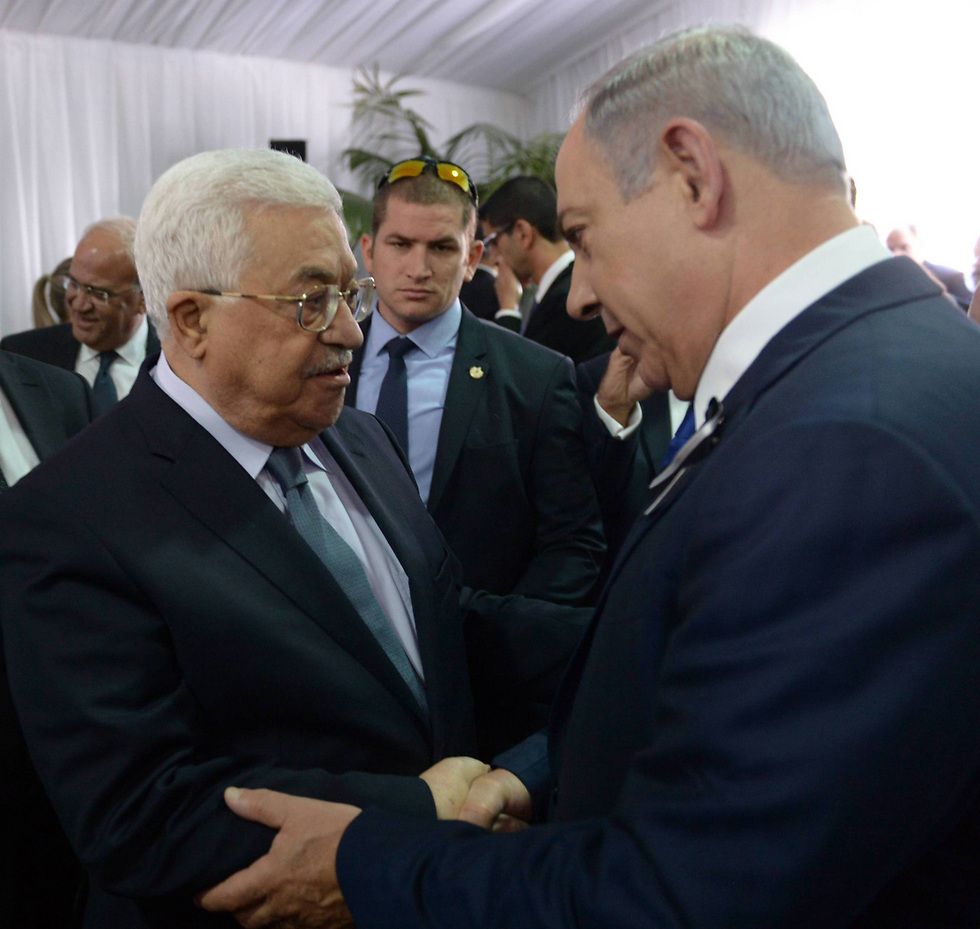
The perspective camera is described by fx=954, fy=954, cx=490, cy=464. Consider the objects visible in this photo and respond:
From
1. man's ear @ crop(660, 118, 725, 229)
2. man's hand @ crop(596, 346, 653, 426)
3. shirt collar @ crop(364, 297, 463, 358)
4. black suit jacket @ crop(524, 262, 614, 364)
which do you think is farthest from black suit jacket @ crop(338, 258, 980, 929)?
black suit jacket @ crop(524, 262, 614, 364)

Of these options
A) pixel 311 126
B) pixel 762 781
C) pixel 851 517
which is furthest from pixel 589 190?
pixel 311 126

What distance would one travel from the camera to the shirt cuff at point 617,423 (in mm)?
2506

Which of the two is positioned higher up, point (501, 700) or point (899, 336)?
point (899, 336)

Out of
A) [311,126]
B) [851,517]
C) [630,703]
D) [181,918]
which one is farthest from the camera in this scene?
[311,126]

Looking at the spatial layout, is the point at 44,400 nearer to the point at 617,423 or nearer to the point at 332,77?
the point at 617,423

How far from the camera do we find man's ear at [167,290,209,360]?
4.54 ft

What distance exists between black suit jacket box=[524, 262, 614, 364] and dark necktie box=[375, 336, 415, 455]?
86cm

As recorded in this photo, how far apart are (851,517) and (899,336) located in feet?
0.69

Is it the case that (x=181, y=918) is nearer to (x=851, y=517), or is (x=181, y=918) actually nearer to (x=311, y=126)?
(x=851, y=517)

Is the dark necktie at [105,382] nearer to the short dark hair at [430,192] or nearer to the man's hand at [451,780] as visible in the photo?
the short dark hair at [430,192]

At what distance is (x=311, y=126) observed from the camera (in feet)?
26.5

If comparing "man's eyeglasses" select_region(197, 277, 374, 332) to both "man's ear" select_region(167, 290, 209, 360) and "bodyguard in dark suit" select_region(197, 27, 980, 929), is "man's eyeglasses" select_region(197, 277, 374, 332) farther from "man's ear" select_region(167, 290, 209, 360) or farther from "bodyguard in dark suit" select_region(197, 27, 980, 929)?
"bodyguard in dark suit" select_region(197, 27, 980, 929)

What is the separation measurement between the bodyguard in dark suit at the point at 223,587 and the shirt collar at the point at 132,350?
7.07 ft

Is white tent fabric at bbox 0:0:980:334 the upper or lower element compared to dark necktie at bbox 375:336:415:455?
upper
